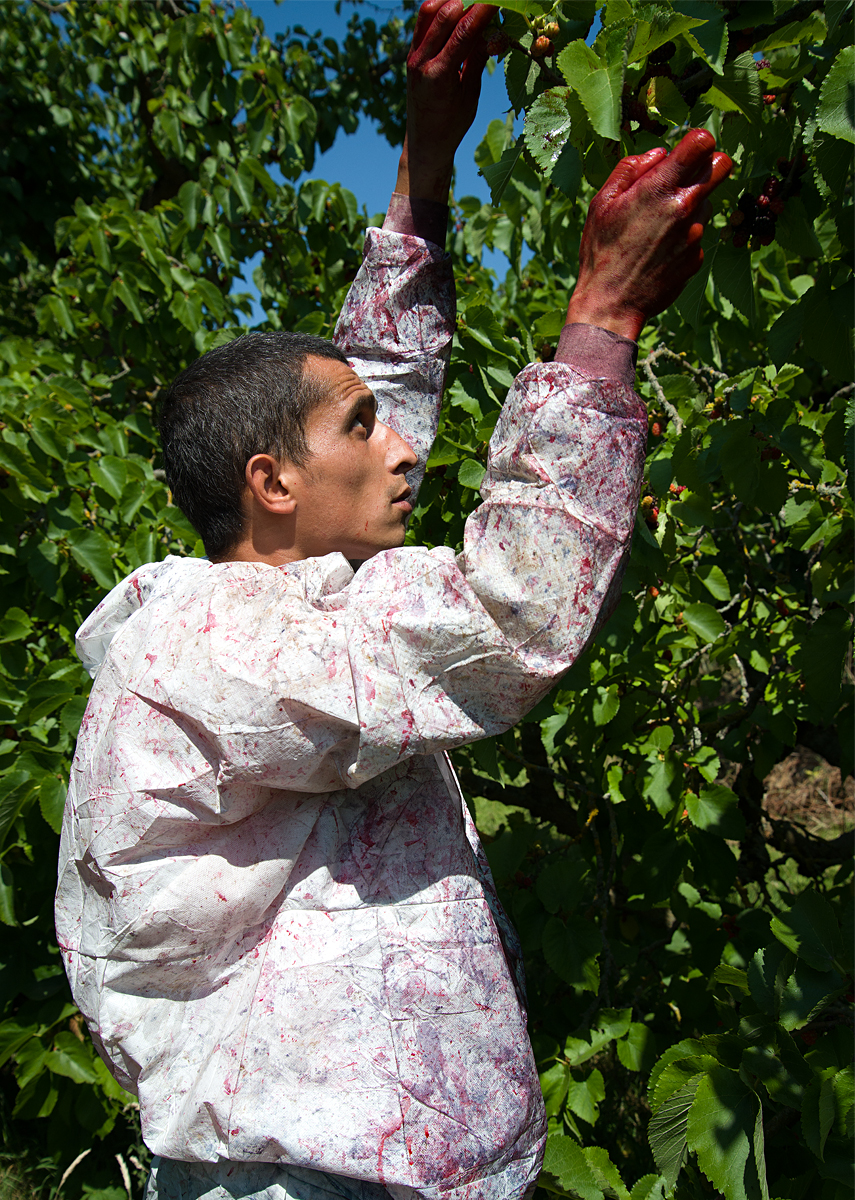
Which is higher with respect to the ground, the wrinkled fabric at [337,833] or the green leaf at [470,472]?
the green leaf at [470,472]

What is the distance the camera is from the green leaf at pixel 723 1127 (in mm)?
972

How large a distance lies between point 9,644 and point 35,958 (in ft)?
3.07

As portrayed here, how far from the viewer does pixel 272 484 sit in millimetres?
993

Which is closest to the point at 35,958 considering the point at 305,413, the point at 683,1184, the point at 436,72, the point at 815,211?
the point at 683,1184

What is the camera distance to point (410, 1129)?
2.66 ft

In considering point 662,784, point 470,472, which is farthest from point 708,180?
point 662,784

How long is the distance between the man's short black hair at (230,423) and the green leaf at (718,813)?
1082mm

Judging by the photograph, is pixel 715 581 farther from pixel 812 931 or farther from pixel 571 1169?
pixel 571 1169

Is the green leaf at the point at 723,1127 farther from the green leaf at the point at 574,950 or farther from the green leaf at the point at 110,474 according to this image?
the green leaf at the point at 110,474

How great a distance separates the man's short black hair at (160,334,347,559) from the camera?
3.27ft

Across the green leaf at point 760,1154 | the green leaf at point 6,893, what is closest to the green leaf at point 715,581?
the green leaf at point 760,1154

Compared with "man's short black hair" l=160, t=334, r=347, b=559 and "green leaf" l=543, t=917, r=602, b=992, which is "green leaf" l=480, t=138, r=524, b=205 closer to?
"man's short black hair" l=160, t=334, r=347, b=559

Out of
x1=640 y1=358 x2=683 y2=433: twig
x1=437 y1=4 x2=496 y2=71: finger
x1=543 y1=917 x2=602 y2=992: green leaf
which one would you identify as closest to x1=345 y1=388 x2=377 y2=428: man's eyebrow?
x1=437 y1=4 x2=496 y2=71: finger

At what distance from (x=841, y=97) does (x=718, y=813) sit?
124cm
